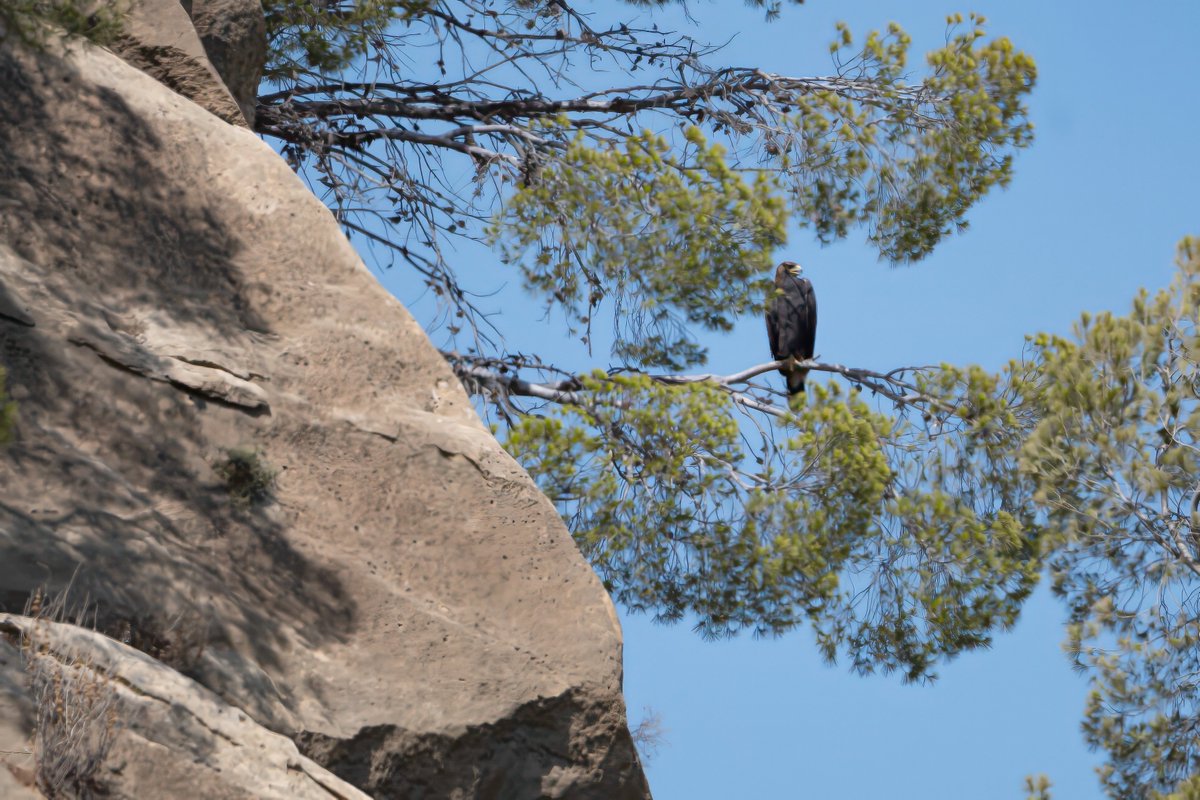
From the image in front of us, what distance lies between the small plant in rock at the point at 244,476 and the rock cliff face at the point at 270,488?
0.8 inches

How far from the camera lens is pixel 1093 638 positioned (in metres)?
8.78

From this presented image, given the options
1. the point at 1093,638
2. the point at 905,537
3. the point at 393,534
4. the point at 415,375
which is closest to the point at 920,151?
the point at 905,537

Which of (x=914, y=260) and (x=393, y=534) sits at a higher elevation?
(x=914, y=260)

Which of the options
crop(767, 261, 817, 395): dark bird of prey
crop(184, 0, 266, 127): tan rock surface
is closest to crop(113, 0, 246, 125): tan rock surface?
crop(184, 0, 266, 127): tan rock surface

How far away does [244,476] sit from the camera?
255 inches

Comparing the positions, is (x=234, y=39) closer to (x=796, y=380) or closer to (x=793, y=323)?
(x=796, y=380)

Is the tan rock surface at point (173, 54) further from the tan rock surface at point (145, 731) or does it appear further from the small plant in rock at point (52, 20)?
the tan rock surface at point (145, 731)

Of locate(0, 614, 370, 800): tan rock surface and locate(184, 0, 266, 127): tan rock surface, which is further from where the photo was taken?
locate(184, 0, 266, 127): tan rock surface

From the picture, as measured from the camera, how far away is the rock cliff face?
5.77m

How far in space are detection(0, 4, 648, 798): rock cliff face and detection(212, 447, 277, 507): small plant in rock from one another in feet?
0.06

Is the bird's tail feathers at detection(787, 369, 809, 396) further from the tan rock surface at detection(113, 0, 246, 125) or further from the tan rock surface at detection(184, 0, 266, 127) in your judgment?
the tan rock surface at detection(113, 0, 246, 125)

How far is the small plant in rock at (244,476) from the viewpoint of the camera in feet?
21.1

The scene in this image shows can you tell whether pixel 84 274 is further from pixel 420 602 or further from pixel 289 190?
pixel 420 602

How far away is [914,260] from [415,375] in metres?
5.91
